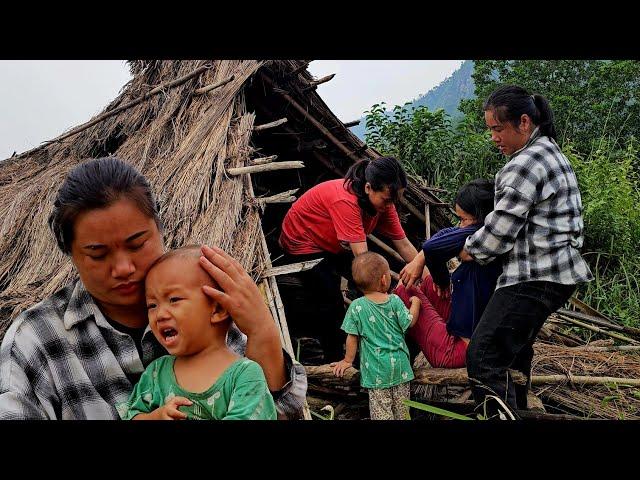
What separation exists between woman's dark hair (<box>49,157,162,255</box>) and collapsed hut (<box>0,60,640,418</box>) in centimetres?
181

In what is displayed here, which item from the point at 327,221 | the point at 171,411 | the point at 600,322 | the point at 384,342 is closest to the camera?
the point at 171,411

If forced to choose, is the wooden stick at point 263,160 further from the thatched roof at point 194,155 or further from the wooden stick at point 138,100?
the wooden stick at point 138,100

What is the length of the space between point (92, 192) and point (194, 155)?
9.86 ft

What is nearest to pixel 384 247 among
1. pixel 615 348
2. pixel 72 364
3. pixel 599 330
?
pixel 599 330

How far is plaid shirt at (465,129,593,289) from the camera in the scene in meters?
2.87

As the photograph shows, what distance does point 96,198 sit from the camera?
137 cm

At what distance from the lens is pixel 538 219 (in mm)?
2922

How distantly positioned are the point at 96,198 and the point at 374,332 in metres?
2.51

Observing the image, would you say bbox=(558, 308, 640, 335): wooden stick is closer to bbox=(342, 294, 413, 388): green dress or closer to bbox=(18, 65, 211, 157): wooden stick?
bbox=(342, 294, 413, 388): green dress

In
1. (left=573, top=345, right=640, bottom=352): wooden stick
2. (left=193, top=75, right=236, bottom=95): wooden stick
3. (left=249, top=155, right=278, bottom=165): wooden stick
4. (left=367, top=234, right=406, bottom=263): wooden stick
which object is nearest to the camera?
(left=249, top=155, right=278, bottom=165): wooden stick

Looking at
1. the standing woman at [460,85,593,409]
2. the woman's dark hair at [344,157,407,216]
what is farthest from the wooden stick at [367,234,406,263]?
the standing woman at [460,85,593,409]

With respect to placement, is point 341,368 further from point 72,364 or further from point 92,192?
point 92,192

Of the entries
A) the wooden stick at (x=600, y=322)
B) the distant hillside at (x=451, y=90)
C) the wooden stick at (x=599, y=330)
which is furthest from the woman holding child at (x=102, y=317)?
the distant hillside at (x=451, y=90)
